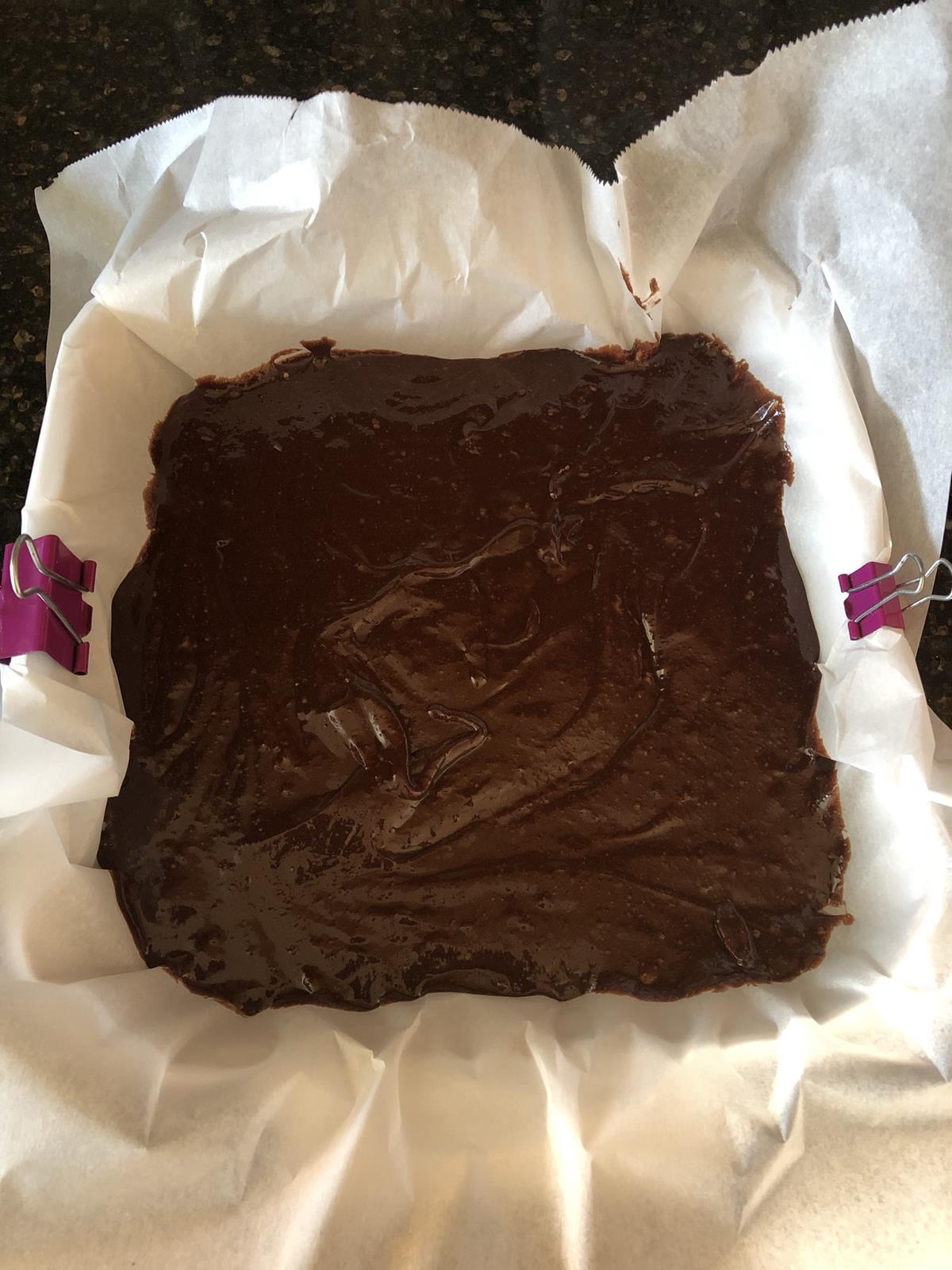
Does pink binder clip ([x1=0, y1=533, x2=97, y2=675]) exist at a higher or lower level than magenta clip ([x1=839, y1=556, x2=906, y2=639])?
higher

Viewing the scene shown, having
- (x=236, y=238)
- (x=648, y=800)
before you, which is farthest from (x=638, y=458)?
(x=236, y=238)

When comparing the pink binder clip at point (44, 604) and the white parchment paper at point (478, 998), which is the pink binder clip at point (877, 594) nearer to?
the white parchment paper at point (478, 998)

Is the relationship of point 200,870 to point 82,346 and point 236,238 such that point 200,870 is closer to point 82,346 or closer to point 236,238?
point 82,346

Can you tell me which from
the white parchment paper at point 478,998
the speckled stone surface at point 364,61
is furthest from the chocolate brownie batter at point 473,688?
the speckled stone surface at point 364,61

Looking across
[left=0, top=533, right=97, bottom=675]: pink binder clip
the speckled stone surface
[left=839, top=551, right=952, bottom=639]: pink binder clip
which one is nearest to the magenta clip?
[left=839, top=551, right=952, bottom=639]: pink binder clip

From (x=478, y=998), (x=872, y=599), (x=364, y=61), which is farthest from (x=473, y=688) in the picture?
(x=364, y=61)

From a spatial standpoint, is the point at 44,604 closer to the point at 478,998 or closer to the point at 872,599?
the point at 478,998

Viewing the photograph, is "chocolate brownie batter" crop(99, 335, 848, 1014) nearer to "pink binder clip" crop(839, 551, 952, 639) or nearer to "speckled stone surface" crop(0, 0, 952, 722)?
"pink binder clip" crop(839, 551, 952, 639)
